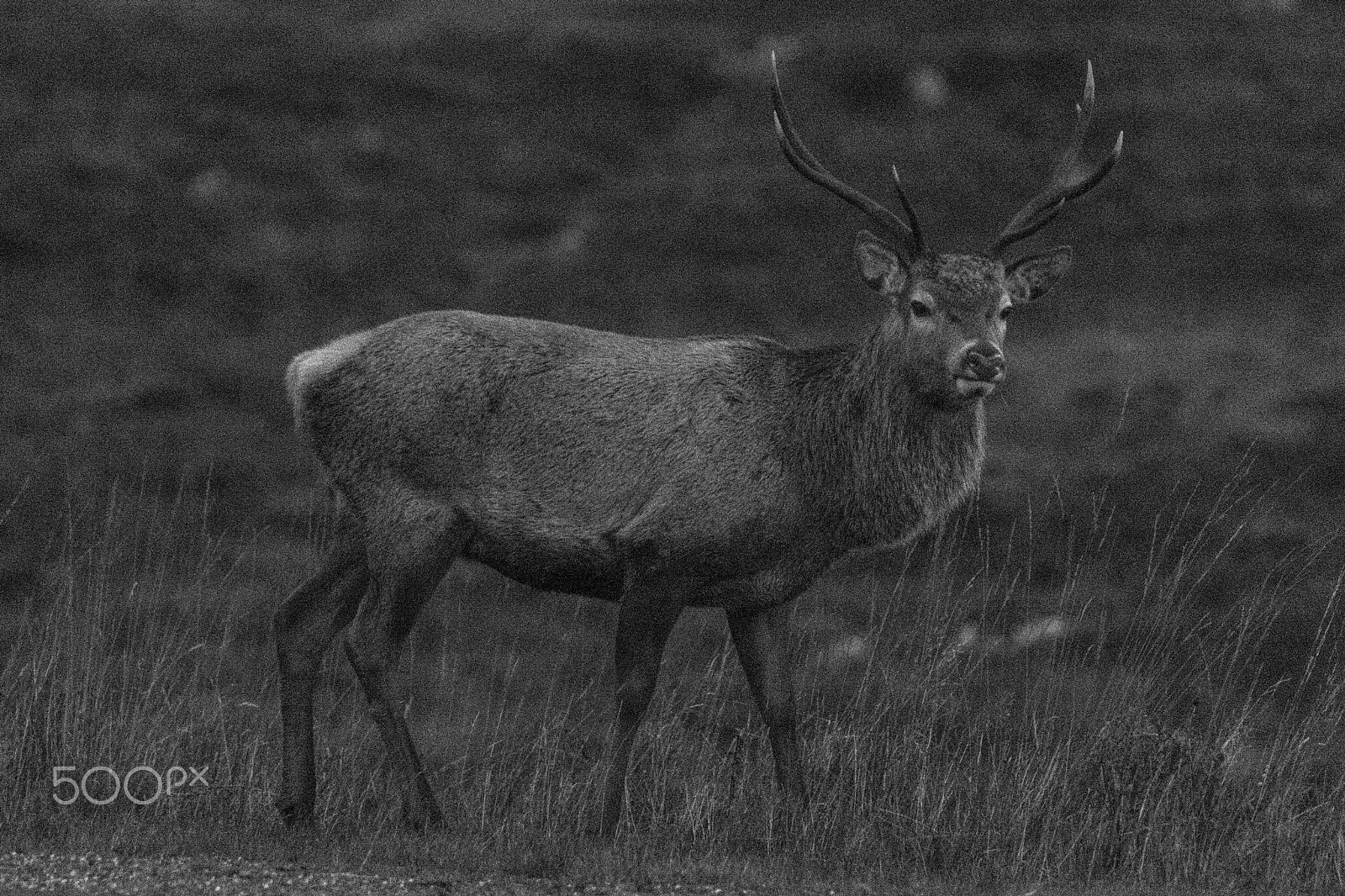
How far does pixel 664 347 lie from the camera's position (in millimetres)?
9477

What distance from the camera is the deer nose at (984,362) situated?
337 inches

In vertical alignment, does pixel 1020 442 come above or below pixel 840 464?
below

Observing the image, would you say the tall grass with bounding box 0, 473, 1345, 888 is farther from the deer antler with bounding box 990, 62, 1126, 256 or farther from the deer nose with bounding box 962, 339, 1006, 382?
the deer antler with bounding box 990, 62, 1126, 256

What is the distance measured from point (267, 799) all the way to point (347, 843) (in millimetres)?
881

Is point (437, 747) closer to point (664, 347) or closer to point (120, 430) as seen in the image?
point (664, 347)

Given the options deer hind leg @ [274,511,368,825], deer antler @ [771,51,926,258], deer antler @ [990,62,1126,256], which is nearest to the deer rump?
deer hind leg @ [274,511,368,825]

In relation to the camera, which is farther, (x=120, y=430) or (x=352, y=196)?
(x=352, y=196)

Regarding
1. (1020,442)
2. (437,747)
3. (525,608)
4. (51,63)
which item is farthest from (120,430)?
(51,63)

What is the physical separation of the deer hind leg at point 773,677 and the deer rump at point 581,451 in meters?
0.20

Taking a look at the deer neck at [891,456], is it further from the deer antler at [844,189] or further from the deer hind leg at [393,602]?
the deer hind leg at [393,602]

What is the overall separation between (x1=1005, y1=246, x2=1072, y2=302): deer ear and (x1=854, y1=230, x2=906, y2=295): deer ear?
44 cm

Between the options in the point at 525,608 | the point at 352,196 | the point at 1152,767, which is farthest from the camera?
the point at 352,196

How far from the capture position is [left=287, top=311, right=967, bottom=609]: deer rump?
29.4 ft

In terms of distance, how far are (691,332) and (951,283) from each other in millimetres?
21927
